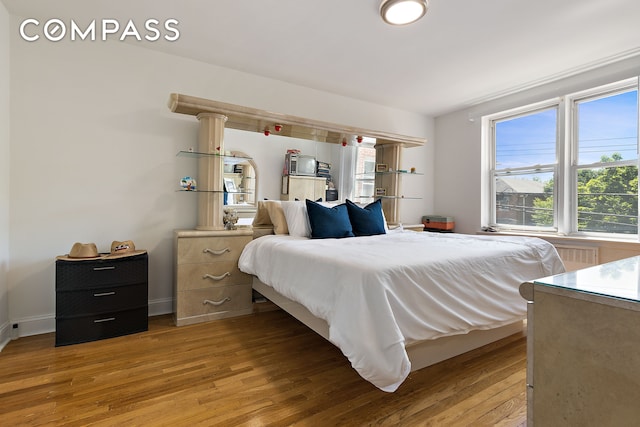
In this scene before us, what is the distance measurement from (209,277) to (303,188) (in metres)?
1.42

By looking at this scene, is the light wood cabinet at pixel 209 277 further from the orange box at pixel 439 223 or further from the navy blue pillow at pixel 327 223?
the orange box at pixel 439 223

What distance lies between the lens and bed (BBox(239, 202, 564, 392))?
1.44 m

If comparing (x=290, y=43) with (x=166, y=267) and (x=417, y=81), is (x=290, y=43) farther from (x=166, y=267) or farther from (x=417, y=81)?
(x=166, y=267)

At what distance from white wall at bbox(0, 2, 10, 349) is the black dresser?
0.46m

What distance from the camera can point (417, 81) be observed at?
3.48 metres

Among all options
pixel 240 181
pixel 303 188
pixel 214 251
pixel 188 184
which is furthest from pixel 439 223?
pixel 188 184

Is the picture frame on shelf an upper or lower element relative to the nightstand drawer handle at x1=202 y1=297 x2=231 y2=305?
upper

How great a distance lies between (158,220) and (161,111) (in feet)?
3.32

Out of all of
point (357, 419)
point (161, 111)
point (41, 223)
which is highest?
point (161, 111)

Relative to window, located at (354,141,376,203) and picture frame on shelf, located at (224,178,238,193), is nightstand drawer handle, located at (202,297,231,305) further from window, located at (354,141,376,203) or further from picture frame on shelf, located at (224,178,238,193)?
window, located at (354,141,376,203)

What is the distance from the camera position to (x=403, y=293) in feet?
5.11

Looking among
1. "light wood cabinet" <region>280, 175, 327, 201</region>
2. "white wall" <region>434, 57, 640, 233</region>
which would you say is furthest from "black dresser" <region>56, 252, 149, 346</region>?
"white wall" <region>434, 57, 640, 233</region>

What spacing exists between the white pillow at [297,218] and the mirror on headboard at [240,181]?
465 millimetres

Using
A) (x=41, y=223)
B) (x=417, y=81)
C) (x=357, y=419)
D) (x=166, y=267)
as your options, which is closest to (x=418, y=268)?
(x=357, y=419)
